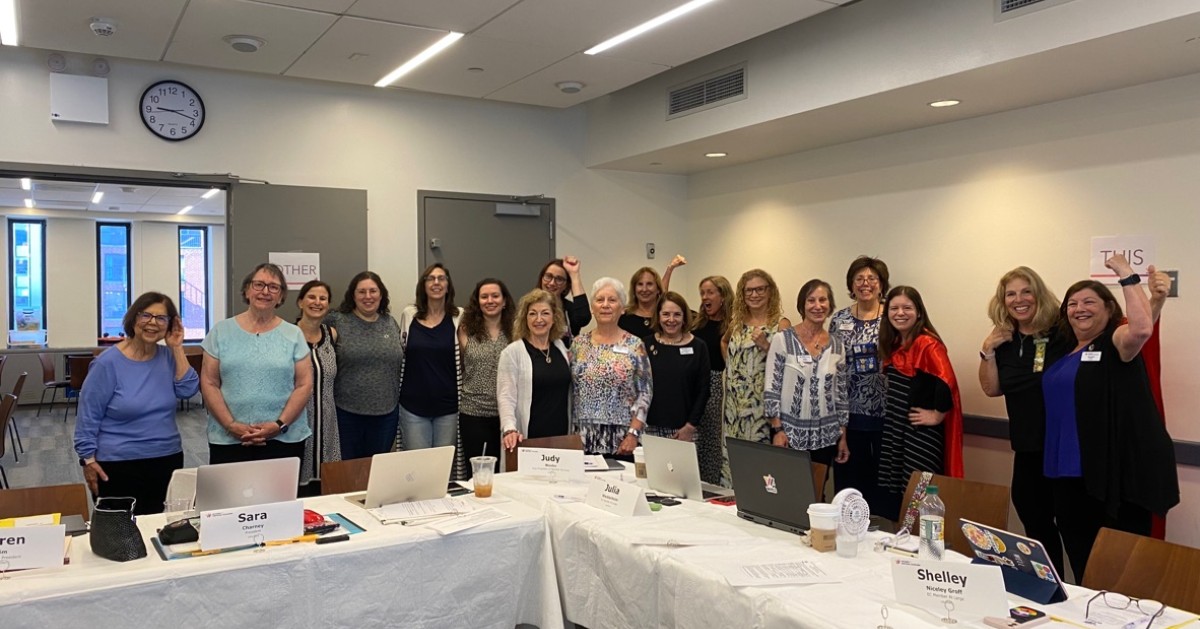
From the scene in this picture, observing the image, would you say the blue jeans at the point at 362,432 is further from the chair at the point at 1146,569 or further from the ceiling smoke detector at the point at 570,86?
the chair at the point at 1146,569

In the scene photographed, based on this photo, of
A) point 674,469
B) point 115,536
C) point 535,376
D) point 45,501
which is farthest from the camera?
point 535,376

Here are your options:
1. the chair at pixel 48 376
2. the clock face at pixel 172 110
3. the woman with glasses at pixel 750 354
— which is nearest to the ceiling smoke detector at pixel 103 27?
the clock face at pixel 172 110

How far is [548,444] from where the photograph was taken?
4.03 meters

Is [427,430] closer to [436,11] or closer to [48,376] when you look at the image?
[436,11]

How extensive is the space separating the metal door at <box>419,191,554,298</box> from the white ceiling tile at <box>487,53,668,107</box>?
0.81 meters

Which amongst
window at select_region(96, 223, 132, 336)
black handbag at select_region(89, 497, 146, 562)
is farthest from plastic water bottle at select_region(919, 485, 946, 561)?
window at select_region(96, 223, 132, 336)

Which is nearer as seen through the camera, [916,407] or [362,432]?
[916,407]

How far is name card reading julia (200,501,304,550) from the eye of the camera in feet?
8.26

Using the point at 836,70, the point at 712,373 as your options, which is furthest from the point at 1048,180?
the point at 712,373

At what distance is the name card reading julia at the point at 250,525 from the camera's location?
252 cm

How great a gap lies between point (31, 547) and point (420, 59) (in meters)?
3.39

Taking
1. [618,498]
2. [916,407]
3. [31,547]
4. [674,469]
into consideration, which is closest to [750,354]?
[916,407]

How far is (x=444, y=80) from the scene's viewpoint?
5367mm

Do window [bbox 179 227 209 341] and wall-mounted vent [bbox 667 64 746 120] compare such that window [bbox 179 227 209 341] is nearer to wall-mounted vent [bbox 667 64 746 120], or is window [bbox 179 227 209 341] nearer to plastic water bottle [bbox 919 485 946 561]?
wall-mounted vent [bbox 667 64 746 120]
